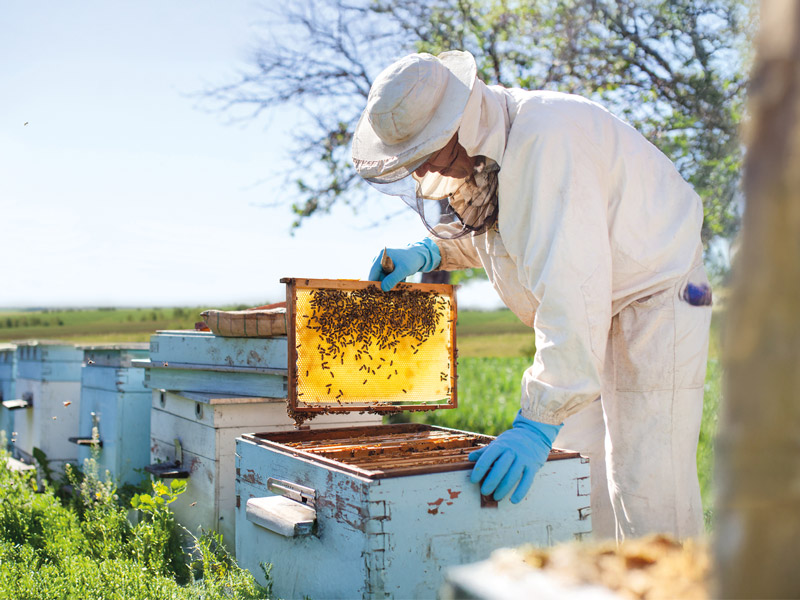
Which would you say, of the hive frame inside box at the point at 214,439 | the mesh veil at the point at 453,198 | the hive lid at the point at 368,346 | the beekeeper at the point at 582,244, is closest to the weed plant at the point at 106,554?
the hive frame inside box at the point at 214,439

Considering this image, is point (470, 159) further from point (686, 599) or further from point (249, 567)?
point (686, 599)

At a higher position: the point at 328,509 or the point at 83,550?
the point at 328,509

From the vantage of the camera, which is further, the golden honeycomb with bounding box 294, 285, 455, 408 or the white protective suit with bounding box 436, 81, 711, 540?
the golden honeycomb with bounding box 294, 285, 455, 408

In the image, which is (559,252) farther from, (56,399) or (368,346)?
(56,399)

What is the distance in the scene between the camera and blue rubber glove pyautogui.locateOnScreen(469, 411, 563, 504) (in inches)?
84.1

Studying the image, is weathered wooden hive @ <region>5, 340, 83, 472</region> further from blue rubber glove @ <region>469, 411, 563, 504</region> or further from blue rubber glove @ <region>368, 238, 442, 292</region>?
blue rubber glove @ <region>469, 411, 563, 504</region>

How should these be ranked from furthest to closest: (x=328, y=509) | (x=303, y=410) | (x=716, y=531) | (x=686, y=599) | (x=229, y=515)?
(x=229, y=515) → (x=303, y=410) → (x=328, y=509) → (x=686, y=599) → (x=716, y=531)

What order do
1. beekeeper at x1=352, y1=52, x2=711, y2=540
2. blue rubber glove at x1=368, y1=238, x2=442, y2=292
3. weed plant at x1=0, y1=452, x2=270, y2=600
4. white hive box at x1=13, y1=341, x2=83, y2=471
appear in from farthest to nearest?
white hive box at x1=13, y1=341, x2=83, y2=471
blue rubber glove at x1=368, y1=238, x2=442, y2=292
weed plant at x1=0, y1=452, x2=270, y2=600
beekeeper at x1=352, y1=52, x2=711, y2=540

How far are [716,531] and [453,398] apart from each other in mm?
2761

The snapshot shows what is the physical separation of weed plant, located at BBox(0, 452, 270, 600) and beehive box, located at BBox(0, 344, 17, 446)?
80.1 inches

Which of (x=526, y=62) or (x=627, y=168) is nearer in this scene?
(x=627, y=168)

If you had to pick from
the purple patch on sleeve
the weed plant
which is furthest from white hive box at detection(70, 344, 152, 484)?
the purple patch on sleeve

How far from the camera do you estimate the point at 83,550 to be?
146 inches

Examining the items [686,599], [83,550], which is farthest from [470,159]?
[83,550]
